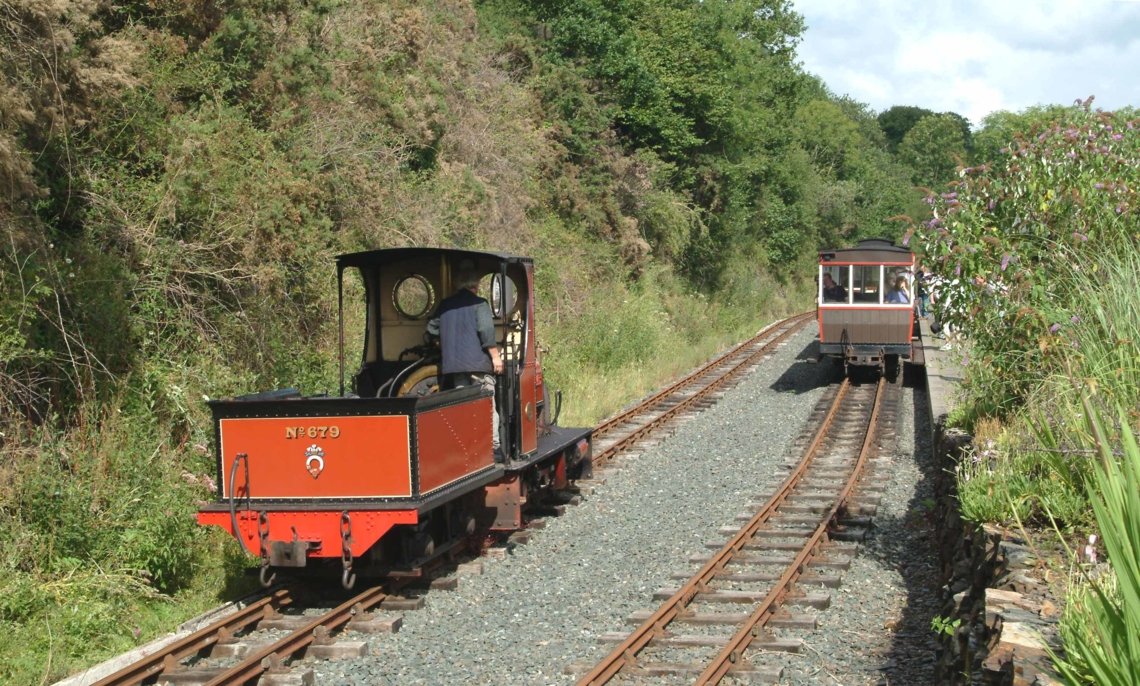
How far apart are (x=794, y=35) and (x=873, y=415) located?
39751mm

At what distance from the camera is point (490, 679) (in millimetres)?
6836

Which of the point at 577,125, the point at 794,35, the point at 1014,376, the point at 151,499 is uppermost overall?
the point at 794,35

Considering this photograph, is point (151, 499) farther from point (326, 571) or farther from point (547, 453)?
point (547, 453)

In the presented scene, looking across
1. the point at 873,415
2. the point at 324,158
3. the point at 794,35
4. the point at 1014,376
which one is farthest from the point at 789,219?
the point at 1014,376

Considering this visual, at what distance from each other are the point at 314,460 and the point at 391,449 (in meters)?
0.60

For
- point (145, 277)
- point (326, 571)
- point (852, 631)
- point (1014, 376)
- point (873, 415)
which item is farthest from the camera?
point (873, 415)

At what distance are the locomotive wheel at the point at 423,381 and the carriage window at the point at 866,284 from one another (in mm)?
14183

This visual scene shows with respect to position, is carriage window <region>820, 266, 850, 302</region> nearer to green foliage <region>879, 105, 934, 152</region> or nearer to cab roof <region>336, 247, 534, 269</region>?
cab roof <region>336, 247, 534, 269</region>

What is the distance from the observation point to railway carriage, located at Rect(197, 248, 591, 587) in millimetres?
8102

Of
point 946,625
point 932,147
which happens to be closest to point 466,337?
point 946,625

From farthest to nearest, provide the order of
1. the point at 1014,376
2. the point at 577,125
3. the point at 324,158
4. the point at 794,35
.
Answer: the point at 794,35, the point at 577,125, the point at 324,158, the point at 1014,376

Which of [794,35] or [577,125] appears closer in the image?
[577,125]

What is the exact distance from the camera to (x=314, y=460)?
8203 millimetres

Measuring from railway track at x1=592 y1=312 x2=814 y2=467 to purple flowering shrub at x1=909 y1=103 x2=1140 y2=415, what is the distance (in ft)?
20.4
